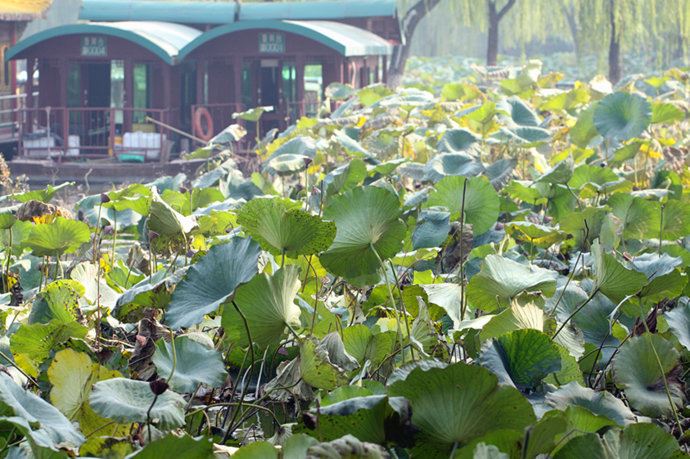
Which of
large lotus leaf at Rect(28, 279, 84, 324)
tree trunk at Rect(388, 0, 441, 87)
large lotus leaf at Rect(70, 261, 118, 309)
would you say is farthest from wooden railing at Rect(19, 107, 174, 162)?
large lotus leaf at Rect(28, 279, 84, 324)

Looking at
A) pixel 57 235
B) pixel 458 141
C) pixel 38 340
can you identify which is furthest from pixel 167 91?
pixel 38 340

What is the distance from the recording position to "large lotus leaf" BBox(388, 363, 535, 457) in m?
1.47

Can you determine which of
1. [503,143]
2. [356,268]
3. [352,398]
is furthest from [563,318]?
[503,143]

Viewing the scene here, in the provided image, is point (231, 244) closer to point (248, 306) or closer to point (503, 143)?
point (248, 306)

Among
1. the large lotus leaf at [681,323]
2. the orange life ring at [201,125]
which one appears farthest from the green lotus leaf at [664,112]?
the orange life ring at [201,125]

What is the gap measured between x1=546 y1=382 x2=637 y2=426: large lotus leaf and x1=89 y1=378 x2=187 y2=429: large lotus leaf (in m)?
0.57

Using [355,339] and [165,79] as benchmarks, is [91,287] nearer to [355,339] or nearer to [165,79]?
[355,339]

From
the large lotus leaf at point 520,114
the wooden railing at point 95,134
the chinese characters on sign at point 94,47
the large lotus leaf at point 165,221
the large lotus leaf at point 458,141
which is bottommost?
the wooden railing at point 95,134

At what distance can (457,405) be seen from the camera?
4.88 ft

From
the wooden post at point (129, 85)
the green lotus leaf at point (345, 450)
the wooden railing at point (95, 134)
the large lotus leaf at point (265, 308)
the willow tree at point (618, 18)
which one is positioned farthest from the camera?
the willow tree at point (618, 18)

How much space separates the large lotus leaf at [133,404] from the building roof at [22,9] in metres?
17.3

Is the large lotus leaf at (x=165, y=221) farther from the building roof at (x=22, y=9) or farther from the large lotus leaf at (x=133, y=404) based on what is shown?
the building roof at (x=22, y=9)

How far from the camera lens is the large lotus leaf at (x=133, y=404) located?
150 centimetres

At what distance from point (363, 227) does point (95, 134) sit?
16.5m
